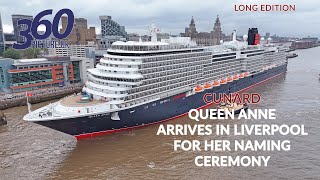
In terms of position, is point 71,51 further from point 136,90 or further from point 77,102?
point 136,90

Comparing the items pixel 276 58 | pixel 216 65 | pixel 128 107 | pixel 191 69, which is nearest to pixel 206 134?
pixel 128 107

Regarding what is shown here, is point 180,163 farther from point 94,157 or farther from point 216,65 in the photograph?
point 216,65

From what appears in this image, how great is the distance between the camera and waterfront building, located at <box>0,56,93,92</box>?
43.2 metres

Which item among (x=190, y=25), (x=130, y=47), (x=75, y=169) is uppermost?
(x=190, y=25)

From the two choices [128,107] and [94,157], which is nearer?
[94,157]

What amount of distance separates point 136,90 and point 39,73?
Result: 27120mm

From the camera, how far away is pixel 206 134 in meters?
26.4

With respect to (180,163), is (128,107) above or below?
above

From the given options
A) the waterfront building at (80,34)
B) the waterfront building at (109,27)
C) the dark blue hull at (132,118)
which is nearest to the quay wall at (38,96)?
the dark blue hull at (132,118)

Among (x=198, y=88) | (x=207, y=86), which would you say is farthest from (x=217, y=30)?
A: (x=198, y=88)

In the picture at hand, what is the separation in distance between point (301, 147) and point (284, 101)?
53.8 feet

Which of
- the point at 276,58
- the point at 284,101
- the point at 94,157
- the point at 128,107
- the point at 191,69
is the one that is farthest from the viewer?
the point at 276,58

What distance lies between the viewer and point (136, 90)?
1040 inches

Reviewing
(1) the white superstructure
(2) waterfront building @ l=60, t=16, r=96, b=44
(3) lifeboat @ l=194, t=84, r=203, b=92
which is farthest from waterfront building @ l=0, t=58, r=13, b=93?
(2) waterfront building @ l=60, t=16, r=96, b=44
